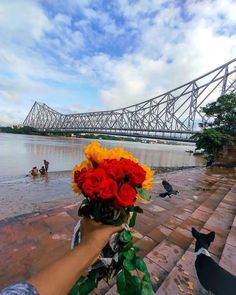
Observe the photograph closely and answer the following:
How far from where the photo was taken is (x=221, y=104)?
14227 mm

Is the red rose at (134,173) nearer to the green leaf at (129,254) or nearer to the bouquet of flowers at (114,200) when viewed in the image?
the bouquet of flowers at (114,200)

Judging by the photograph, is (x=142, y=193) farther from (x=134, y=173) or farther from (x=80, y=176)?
(x=80, y=176)

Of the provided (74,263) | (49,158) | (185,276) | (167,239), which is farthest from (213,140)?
(49,158)

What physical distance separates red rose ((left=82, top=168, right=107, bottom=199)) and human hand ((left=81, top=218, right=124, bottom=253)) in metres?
0.15

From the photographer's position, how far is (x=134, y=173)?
0.84m

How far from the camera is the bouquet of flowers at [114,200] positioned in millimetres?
790

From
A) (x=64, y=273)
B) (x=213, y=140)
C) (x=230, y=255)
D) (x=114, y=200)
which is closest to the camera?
(x=64, y=273)

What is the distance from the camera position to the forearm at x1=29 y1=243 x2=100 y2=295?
65 cm

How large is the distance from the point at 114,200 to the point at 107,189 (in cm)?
6

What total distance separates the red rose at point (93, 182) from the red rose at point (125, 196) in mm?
86

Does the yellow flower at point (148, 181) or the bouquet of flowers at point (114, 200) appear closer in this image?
the bouquet of flowers at point (114, 200)

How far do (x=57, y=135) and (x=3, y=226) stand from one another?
73823 millimetres

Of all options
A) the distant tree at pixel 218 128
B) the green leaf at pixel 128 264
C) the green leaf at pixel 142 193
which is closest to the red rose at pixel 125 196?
the green leaf at pixel 142 193

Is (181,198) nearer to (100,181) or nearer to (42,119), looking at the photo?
(100,181)
